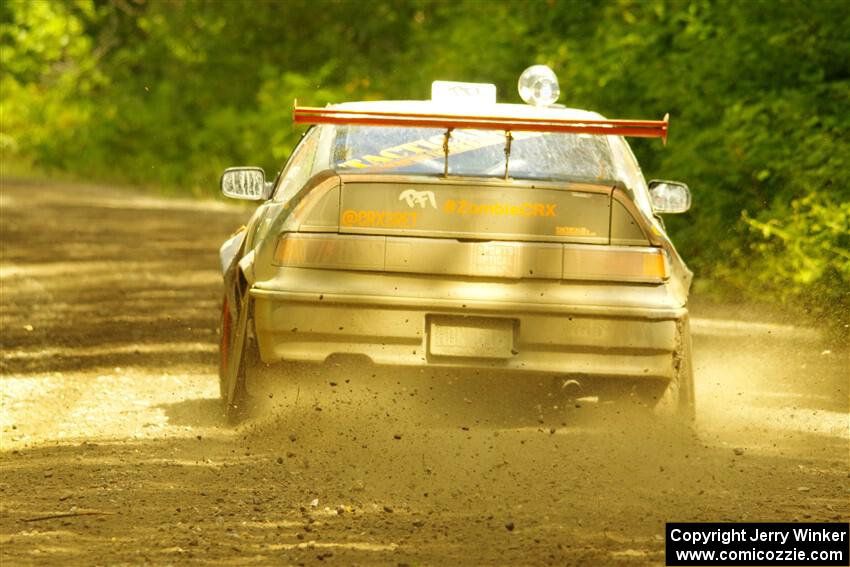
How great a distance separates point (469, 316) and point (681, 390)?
1.12 m

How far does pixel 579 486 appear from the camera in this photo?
718 centimetres

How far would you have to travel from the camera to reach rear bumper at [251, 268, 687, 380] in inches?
300

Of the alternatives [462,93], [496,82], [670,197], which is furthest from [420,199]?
[496,82]

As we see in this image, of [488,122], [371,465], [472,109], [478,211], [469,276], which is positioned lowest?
[371,465]

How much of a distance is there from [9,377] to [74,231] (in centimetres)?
1051

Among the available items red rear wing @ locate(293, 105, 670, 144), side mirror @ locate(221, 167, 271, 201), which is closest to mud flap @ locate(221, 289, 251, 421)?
side mirror @ locate(221, 167, 271, 201)

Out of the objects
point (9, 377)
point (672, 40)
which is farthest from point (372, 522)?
point (672, 40)

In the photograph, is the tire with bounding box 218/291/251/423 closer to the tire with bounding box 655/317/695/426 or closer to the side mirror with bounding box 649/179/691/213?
the tire with bounding box 655/317/695/426

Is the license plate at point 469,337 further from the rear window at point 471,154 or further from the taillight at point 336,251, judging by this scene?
the rear window at point 471,154

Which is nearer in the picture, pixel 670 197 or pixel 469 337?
pixel 469 337

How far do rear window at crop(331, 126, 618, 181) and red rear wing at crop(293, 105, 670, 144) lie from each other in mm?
346

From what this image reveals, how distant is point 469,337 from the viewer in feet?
25.1

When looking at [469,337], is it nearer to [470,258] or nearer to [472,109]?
[470,258]

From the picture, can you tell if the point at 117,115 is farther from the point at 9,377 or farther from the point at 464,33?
the point at 9,377
